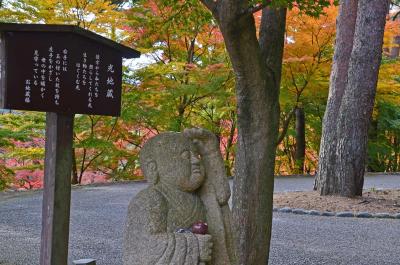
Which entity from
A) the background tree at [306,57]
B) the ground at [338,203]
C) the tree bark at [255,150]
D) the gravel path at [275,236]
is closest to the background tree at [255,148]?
the tree bark at [255,150]

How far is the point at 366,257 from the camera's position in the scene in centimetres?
536

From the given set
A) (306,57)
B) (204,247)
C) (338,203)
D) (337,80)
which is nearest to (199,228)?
(204,247)

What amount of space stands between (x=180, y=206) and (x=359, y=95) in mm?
6502

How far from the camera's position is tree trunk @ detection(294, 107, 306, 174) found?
591 inches

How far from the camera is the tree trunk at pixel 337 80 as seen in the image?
8672 mm

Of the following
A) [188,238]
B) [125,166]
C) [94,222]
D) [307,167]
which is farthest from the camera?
[307,167]

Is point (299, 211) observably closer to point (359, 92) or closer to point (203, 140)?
point (359, 92)

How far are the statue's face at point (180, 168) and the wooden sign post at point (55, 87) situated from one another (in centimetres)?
96

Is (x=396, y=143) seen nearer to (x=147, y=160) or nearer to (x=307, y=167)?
(x=307, y=167)

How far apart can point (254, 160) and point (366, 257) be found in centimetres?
250

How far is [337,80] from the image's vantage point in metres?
8.95

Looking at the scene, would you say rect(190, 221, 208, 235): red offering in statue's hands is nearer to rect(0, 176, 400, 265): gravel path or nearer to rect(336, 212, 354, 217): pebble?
rect(0, 176, 400, 265): gravel path

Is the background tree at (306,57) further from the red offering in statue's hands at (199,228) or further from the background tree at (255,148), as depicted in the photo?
the red offering in statue's hands at (199,228)

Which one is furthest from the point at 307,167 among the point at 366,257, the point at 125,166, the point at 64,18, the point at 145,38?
the point at 366,257
